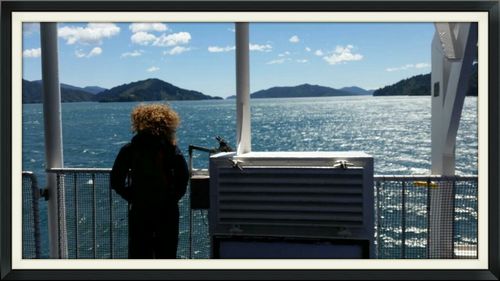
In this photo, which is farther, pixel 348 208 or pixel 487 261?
pixel 348 208

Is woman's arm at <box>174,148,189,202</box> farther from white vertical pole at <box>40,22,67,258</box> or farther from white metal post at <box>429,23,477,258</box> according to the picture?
white metal post at <box>429,23,477,258</box>

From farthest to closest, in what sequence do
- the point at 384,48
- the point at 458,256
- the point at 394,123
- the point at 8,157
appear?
the point at 384,48 → the point at 394,123 → the point at 458,256 → the point at 8,157

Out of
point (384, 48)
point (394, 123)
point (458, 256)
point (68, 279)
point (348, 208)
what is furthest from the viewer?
point (384, 48)

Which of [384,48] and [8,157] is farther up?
[384,48]

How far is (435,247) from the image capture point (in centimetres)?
348

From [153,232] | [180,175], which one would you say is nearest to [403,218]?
[180,175]

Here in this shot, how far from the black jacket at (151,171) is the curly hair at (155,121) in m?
0.04

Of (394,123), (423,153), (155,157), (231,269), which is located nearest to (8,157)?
(155,157)

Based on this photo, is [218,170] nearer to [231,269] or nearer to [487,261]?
[231,269]

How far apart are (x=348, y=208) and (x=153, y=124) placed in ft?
4.02

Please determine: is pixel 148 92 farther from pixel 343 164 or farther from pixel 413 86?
pixel 343 164

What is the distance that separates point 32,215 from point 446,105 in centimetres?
295

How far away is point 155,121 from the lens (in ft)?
9.92

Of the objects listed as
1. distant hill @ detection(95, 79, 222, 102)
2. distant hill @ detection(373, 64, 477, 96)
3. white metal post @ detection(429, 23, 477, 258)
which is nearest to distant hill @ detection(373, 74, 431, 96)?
distant hill @ detection(373, 64, 477, 96)
